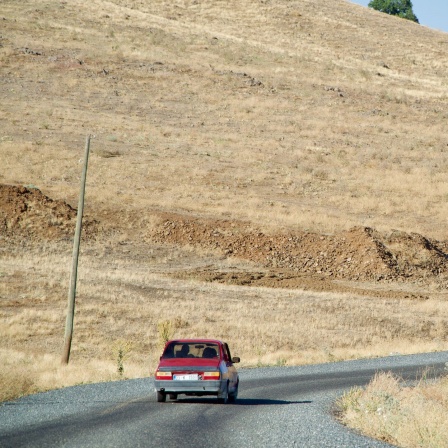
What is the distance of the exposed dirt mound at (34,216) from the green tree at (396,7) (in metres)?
103

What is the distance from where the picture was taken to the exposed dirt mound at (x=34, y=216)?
4991 centimetres

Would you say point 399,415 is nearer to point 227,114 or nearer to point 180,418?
point 180,418

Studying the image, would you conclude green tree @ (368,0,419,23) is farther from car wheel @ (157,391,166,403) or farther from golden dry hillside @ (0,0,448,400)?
car wheel @ (157,391,166,403)

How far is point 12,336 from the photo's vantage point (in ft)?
107

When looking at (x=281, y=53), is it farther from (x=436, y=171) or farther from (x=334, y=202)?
(x=334, y=202)

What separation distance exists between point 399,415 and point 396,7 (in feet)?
456

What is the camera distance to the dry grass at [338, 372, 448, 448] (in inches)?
512

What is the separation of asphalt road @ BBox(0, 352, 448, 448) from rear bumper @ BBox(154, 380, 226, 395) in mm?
307

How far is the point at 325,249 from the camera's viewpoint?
51.0m

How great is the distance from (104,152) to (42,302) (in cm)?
2558

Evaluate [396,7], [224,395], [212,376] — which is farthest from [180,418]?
[396,7]

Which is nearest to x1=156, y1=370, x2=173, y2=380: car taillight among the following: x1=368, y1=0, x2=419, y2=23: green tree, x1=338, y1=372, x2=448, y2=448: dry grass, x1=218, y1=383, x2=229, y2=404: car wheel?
x1=218, y1=383, x2=229, y2=404: car wheel

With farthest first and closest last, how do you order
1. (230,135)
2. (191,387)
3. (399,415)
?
(230,135), (191,387), (399,415)

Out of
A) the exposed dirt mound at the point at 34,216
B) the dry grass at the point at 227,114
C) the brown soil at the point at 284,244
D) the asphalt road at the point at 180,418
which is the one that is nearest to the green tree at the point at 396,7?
the dry grass at the point at 227,114
